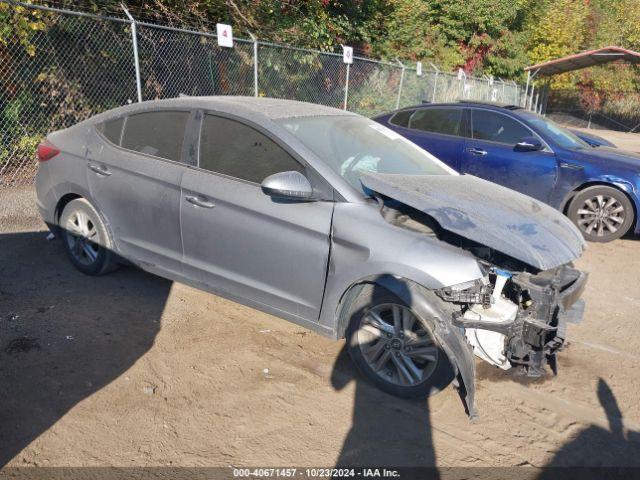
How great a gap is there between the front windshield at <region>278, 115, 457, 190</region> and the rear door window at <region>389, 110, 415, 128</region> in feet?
12.3

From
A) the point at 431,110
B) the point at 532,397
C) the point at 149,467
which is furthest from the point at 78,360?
the point at 431,110

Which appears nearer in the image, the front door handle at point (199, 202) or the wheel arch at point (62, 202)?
the front door handle at point (199, 202)

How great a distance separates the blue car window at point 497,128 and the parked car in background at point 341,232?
3.21 meters

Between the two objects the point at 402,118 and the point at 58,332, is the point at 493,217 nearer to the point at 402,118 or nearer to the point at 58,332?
the point at 58,332

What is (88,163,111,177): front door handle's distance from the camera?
170 inches

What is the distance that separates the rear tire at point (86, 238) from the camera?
4465 mm

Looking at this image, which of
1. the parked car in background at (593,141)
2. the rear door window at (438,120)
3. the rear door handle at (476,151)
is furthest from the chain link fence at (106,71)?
the parked car in background at (593,141)

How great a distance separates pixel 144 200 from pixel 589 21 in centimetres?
4100

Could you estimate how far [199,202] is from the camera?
3797 millimetres

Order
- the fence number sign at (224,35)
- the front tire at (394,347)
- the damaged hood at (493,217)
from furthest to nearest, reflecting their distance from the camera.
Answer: the fence number sign at (224,35)
the front tire at (394,347)
the damaged hood at (493,217)

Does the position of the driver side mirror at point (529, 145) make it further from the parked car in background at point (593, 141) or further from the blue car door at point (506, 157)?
the parked car in background at point (593, 141)

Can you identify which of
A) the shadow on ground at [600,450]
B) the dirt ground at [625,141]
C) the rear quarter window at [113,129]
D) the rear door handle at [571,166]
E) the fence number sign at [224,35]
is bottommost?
the shadow on ground at [600,450]

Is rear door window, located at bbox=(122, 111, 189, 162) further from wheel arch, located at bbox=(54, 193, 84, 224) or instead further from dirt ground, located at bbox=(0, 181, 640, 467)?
dirt ground, located at bbox=(0, 181, 640, 467)

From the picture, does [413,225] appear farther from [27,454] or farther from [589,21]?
[589,21]
